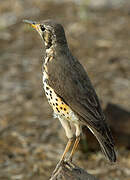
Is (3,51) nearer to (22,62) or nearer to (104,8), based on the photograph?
(22,62)

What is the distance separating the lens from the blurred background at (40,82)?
7.12 metres

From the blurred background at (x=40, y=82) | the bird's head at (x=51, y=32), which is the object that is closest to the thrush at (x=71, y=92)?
the bird's head at (x=51, y=32)

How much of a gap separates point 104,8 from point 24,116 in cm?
542

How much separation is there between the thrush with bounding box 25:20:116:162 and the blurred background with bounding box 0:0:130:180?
86.4 inches

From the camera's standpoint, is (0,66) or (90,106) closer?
(90,106)

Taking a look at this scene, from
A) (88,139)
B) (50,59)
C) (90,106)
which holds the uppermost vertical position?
(50,59)

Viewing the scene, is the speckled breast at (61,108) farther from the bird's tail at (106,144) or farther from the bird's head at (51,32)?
the bird's head at (51,32)

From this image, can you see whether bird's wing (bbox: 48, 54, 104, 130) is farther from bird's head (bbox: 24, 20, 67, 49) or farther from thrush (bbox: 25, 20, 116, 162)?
bird's head (bbox: 24, 20, 67, 49)

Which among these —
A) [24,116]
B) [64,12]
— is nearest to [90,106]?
[24,116]

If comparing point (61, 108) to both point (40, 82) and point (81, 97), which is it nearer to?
point (81, 97)

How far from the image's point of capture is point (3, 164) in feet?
23.4

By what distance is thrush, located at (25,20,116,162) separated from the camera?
4.79 meters

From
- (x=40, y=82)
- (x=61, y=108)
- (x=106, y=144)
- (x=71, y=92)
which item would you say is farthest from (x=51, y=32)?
(x=40, y=82)

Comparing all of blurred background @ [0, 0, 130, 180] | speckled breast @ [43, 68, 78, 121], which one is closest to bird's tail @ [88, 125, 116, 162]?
speckled breast @ [43, 68, 78, 121]
